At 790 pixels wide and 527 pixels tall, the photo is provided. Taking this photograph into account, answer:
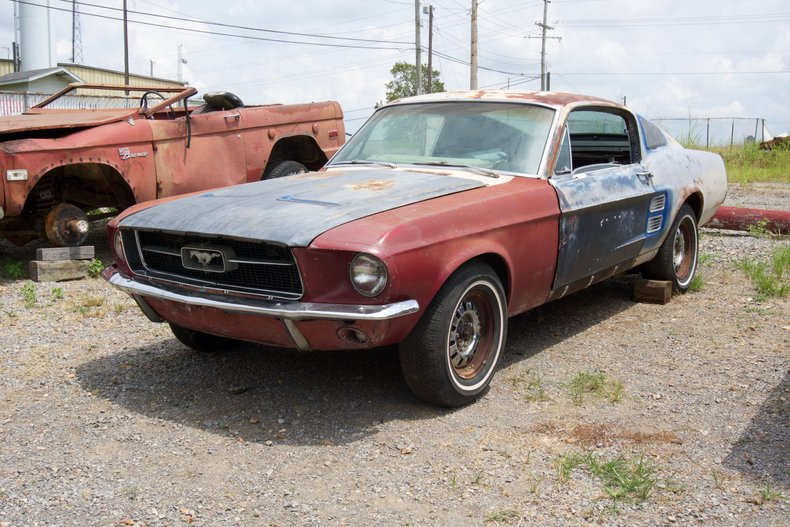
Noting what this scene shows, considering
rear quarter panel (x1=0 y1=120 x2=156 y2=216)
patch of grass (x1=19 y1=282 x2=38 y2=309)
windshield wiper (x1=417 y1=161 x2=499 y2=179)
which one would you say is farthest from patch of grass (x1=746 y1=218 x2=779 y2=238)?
patch of grass (x1=19 y1=282 x2=38 y2=309)

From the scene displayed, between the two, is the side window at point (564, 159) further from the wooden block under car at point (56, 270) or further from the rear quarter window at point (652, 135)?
the wooden block under car at point (56, 270)

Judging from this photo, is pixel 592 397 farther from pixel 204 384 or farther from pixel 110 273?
pixel 110 273

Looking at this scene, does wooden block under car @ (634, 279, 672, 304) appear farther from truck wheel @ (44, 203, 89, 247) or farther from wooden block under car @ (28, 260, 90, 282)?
truck wheel @ (44, 203, 89, 247)

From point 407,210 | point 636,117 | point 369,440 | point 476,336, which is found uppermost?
point 636,117

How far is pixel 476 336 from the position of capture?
4.31 meters

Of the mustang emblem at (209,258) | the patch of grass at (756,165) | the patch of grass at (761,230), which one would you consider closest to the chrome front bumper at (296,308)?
the mustang emblem at (209,258)

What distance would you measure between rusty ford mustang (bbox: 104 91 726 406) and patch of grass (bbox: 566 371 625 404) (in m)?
0.45

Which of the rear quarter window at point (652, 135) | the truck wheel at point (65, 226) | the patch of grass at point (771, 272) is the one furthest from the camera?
the truck wheel at point (65, 226)

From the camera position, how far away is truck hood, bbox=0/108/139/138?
701 cm

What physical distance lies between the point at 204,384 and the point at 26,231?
12.7 feet

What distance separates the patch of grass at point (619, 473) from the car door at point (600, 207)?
1.46m

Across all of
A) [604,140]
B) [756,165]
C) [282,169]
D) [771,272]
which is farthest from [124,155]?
[756,165]

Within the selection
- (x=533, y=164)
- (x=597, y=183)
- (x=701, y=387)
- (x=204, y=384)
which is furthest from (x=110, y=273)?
(x=701, y=387)

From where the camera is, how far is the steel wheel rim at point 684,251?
21.6 feet
